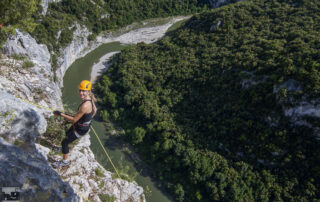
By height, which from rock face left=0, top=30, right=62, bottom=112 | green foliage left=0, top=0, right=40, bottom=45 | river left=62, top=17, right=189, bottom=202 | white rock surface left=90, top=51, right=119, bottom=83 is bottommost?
river left=62, top=17, right=189, bottom=202

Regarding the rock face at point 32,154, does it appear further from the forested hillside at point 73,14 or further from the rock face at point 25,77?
the forested hillside at point 73,14

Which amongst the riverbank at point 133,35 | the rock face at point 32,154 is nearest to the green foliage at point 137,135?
the rock face at point 32,154

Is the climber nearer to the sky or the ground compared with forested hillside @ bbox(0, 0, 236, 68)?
nearer to the ground

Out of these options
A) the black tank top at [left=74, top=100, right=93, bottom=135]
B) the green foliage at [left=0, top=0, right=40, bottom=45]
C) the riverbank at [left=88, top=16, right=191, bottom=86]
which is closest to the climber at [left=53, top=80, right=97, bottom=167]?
the black tank top at [left=74, top=100, right=93, bottom=135]

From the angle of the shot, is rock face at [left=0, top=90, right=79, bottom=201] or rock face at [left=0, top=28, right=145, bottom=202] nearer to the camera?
rock face at [left=0, top=90, right=79, bottom=201]

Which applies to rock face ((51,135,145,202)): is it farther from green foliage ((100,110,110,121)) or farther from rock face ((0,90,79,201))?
green foliage ((100,110,110,121))

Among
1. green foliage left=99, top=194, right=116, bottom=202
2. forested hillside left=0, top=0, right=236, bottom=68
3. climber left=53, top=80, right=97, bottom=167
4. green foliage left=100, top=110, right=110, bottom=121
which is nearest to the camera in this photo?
climber left=53, top=80, right=97, bottom=167

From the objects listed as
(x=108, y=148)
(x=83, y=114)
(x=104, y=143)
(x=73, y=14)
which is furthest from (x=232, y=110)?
(x=73, y=14)

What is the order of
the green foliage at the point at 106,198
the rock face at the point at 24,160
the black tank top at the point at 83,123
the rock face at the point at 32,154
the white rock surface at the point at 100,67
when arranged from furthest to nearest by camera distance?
the white rock surface at the point at 100,67 → the green foliage at the point at 106,198 → the black tank top at the point at 83,123 → the rock face at the point at 32,154 → the rock face at the point at 24,160
